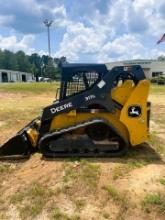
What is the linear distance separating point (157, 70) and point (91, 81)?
6352 cm

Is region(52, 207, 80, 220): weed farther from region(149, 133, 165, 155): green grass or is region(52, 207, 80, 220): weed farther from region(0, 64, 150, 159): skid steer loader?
region(149, 133, 165, 155): green grass

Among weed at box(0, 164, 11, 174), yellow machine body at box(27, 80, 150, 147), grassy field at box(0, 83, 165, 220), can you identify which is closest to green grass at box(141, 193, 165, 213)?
grassy field at box(0, 83, 165, 220)

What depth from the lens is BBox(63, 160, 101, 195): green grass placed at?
5.76m

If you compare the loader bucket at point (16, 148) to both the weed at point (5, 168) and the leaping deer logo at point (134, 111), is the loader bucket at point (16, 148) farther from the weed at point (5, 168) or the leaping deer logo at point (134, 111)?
the leaping deer logo at point (134, 111)

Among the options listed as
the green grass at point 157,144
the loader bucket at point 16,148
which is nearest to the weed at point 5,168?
the loader bucket at point 16,148

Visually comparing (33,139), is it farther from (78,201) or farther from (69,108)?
(78,201)

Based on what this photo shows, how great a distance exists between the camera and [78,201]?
5.39 meters

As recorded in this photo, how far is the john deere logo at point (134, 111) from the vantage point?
7.30 metres

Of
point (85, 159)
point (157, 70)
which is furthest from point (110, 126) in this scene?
point (157, 70)

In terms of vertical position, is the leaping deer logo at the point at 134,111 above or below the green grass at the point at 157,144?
above

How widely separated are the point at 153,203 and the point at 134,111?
8.03 feet

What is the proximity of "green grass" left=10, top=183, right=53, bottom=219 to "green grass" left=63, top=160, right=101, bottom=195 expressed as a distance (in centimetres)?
36

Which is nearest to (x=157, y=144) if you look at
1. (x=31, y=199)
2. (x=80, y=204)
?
(x=80, y=204)

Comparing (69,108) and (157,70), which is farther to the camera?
(157,70)
